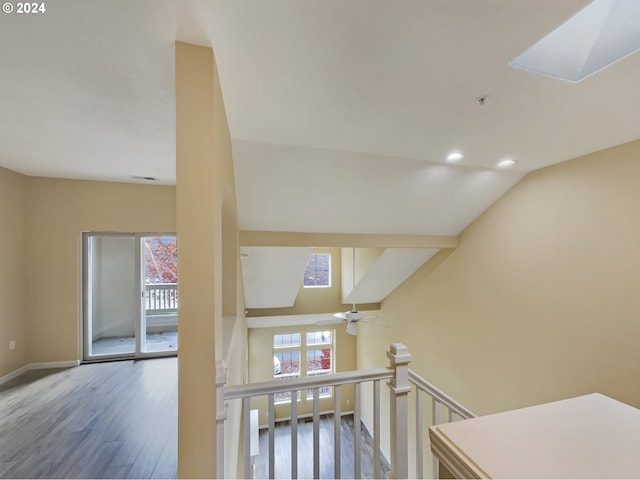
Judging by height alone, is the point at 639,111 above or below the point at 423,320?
above

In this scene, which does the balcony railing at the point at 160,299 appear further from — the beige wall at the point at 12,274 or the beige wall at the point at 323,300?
the beige wall at the point at 323,300

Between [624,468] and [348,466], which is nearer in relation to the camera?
[624,468]

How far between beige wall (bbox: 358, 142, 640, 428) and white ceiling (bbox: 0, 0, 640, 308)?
45 centimetres

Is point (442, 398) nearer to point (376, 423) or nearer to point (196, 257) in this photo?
point (376, 423)

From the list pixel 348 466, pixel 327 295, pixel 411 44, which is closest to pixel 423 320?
pixel 327 295

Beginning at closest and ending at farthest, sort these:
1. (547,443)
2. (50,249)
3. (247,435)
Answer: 1. (547,443)
2. (247,435)
3. (50,249)

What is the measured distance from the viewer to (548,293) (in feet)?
9.86

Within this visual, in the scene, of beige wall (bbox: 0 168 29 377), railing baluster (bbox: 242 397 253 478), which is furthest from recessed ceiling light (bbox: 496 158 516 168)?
beige wall (bbox: 0 168 29 377)

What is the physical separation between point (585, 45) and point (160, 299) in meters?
5.81

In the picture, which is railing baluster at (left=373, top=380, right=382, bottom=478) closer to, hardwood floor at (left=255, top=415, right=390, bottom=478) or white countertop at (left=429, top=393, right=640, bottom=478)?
white countertop at (left=429, top=393, right=640, bottom=478)

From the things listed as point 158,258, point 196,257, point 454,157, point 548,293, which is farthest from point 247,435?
point 158,258

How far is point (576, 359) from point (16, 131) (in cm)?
593

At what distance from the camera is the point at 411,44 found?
1.32 meters

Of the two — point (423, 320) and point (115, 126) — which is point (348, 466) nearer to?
point (423, 320)
